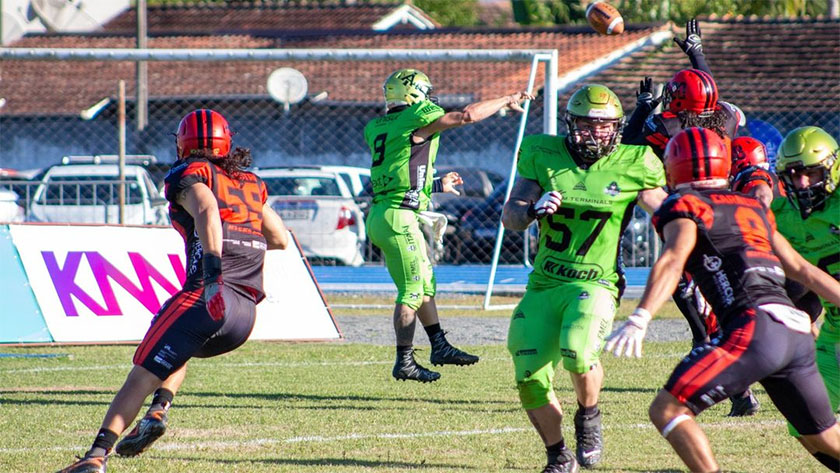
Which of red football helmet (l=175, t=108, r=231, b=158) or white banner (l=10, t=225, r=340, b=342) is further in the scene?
white banner (l=10, t=225, r=340, b=342)

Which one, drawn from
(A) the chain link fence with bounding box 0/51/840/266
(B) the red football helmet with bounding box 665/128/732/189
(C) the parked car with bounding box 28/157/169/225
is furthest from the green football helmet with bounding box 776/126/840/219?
(A) the chain link fence with bounding box 0/51/840/266

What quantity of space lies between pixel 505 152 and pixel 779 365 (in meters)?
24.5

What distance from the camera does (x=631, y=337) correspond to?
4684 mm

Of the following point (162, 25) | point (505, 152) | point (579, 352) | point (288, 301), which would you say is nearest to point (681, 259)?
point (579, 352)

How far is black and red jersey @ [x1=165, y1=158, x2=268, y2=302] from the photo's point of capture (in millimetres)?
6164

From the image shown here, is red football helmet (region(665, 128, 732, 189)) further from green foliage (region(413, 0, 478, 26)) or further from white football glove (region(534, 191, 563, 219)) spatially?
green foliage (region(413, 0, 478, 26))

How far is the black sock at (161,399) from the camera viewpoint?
20.6ft

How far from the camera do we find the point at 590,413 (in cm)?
622

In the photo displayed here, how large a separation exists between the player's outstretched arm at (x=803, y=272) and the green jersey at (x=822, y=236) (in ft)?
3.74

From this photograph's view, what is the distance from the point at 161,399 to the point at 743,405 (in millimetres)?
3489

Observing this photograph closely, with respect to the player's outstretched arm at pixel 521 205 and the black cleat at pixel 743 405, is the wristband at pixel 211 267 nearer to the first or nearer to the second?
the player's outstretched arm at pixel 521 205

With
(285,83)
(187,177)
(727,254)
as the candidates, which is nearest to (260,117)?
(285,83)

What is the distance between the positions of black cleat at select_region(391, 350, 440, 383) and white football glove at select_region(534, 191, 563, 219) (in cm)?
314

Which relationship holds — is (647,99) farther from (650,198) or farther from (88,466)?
(88,466)
